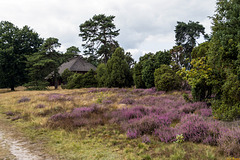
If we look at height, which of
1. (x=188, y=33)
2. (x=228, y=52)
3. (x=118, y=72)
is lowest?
(x=228, y=52)

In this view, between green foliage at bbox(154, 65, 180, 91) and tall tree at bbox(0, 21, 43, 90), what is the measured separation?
27.1 meters

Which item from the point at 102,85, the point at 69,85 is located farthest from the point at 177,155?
the point at 69,85

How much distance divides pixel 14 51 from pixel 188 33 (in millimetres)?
45695

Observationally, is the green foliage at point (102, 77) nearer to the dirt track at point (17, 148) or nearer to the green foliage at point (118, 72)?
the green foliage at point (118, 72)

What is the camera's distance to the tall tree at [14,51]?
33.2m

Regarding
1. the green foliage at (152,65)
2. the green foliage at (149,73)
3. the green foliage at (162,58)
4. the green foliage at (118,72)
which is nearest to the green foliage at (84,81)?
the green foliage at (118,72)

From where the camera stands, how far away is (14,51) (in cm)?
3553

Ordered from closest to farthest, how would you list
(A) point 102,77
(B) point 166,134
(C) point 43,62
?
(B) point 166,134, (A) point 102,77, (C) point 43,62

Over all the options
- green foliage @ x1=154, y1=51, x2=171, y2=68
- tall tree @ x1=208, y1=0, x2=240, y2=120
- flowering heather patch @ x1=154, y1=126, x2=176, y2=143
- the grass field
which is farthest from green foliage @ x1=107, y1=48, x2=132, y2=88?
flowering heather patch @ x1=154, y1=126, x2=176, y2=143

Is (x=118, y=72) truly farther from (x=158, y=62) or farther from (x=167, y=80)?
(x=167, y=80)

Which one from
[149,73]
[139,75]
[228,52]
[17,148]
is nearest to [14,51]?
[139,75]

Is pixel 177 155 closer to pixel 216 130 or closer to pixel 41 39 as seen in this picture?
pixel 216 130

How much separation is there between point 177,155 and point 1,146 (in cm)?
528

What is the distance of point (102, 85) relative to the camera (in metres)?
27.6
